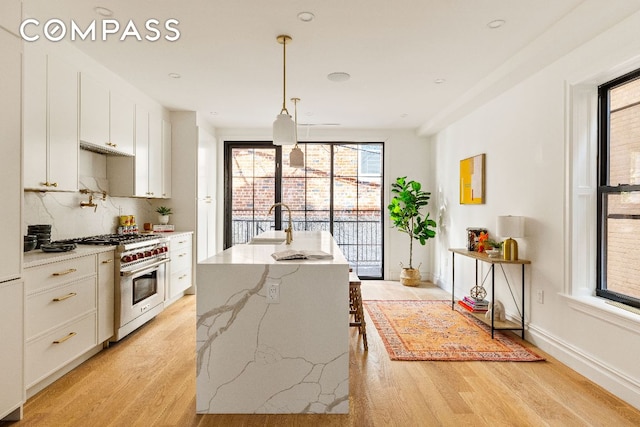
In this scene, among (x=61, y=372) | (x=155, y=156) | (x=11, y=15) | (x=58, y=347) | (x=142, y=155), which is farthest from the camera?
(x=155, y=156)

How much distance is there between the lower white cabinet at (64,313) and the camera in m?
2.36

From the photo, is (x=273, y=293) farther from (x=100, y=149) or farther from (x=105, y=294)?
(x=100, y=149)

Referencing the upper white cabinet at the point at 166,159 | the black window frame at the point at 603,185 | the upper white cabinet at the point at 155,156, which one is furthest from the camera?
the upper white cabinet at the point at 166,159

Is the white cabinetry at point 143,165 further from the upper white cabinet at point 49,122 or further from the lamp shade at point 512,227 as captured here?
the lamp shade at point 512,227

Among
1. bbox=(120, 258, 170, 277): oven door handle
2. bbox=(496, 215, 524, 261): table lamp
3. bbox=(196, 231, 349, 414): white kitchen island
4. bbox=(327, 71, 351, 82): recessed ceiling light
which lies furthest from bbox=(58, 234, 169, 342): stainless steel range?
bbox=(496, 215, 524, 261): table lamp

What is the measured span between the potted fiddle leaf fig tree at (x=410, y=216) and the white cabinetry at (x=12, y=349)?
471cm

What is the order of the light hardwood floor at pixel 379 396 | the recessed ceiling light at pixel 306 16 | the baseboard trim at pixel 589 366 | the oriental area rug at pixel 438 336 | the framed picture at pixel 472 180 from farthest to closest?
1. the framed picture at pixel 472 180
2. the oriental area rug at pixel 438 336
3. the recessed ceiling light at pixel 306 16
4. the baseboard trim at pixel 589 366
5. the light hardwood floor at pixel 379 396

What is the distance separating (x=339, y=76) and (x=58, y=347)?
3231mm

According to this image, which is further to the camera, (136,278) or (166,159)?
(166,159)

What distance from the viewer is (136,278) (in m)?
3.61

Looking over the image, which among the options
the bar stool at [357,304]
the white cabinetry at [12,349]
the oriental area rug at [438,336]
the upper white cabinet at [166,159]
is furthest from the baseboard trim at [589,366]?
the upper white cabinet at [166,159]

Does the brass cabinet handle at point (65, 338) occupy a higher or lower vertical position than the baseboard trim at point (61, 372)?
higher

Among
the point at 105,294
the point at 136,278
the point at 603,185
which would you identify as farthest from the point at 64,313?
the point at 603,185

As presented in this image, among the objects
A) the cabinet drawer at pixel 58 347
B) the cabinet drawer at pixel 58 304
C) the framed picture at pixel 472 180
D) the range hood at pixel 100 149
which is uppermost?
the range hood at pixel 100 149
